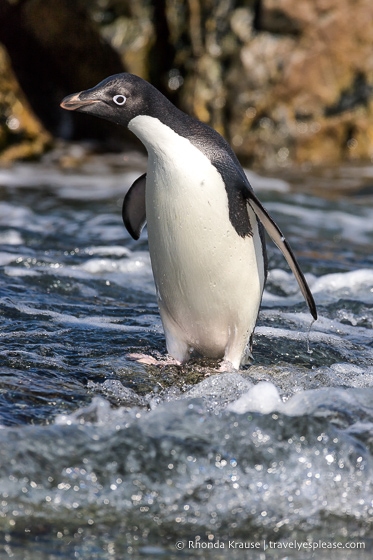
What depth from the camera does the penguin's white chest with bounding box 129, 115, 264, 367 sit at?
323 centimetres

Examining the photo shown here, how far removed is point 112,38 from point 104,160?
143cm

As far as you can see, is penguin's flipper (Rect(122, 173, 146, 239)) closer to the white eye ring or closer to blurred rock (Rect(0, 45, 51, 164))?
the white eye ring

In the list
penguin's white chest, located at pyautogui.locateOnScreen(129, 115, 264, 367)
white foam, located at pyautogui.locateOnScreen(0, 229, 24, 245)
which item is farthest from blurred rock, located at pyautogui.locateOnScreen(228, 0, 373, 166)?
penguin's white chest, located at pyautogui.locateOnScreen(129, 115, 264, 367)

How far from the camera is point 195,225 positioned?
3.31m

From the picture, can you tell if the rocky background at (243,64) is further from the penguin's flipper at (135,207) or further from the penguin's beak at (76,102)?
the penguin's beak at (76,102)

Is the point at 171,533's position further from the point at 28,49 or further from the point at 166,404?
the point at 28,49

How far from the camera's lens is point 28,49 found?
35.7 feet

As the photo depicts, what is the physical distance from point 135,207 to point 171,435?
145 cm

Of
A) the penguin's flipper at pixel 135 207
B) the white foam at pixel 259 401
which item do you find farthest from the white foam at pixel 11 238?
the white foam at pixel 259 401

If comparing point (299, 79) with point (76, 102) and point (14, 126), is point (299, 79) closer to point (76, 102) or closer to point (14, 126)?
point (14, 126)

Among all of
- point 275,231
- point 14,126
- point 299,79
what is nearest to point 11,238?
point 275,231

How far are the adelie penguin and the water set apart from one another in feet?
0.64

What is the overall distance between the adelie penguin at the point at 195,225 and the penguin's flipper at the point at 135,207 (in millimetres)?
321

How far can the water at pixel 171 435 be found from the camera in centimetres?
234
